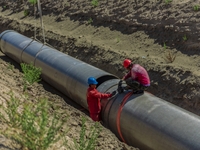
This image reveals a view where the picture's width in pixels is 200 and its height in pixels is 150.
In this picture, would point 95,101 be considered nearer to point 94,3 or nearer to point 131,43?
point 131,43

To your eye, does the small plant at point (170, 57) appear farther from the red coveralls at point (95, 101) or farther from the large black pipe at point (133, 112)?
the red coveralls at point (95, 101)

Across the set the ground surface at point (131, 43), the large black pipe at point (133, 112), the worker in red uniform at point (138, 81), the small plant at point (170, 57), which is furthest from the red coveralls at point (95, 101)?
the small plant at point (170, 57)

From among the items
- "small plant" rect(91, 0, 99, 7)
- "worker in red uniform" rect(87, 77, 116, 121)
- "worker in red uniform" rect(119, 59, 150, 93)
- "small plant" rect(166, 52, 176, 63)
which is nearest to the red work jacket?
"worker in red uniform" rect(87, 77, 116, 121)

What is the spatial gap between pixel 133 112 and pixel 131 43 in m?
5.39

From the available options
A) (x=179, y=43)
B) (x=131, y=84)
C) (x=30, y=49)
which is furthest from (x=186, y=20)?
(x=30, y=49)

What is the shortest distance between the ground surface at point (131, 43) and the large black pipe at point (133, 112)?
0.40 metres

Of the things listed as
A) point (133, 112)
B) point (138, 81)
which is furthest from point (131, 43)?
point (133, 112)

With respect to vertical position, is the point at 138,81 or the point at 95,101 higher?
the point at 138,81

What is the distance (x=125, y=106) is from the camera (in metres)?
6.09

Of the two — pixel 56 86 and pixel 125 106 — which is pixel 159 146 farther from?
pixel 56 86

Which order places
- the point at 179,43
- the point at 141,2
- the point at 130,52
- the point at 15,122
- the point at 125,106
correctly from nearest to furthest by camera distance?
the point at 15,122
the point at 125,106
the point at 179,43
the point at 130,52
the point at 141,2

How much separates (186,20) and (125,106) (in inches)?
195

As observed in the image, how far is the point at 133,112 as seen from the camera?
5812mm

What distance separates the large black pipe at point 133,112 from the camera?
195 inches
